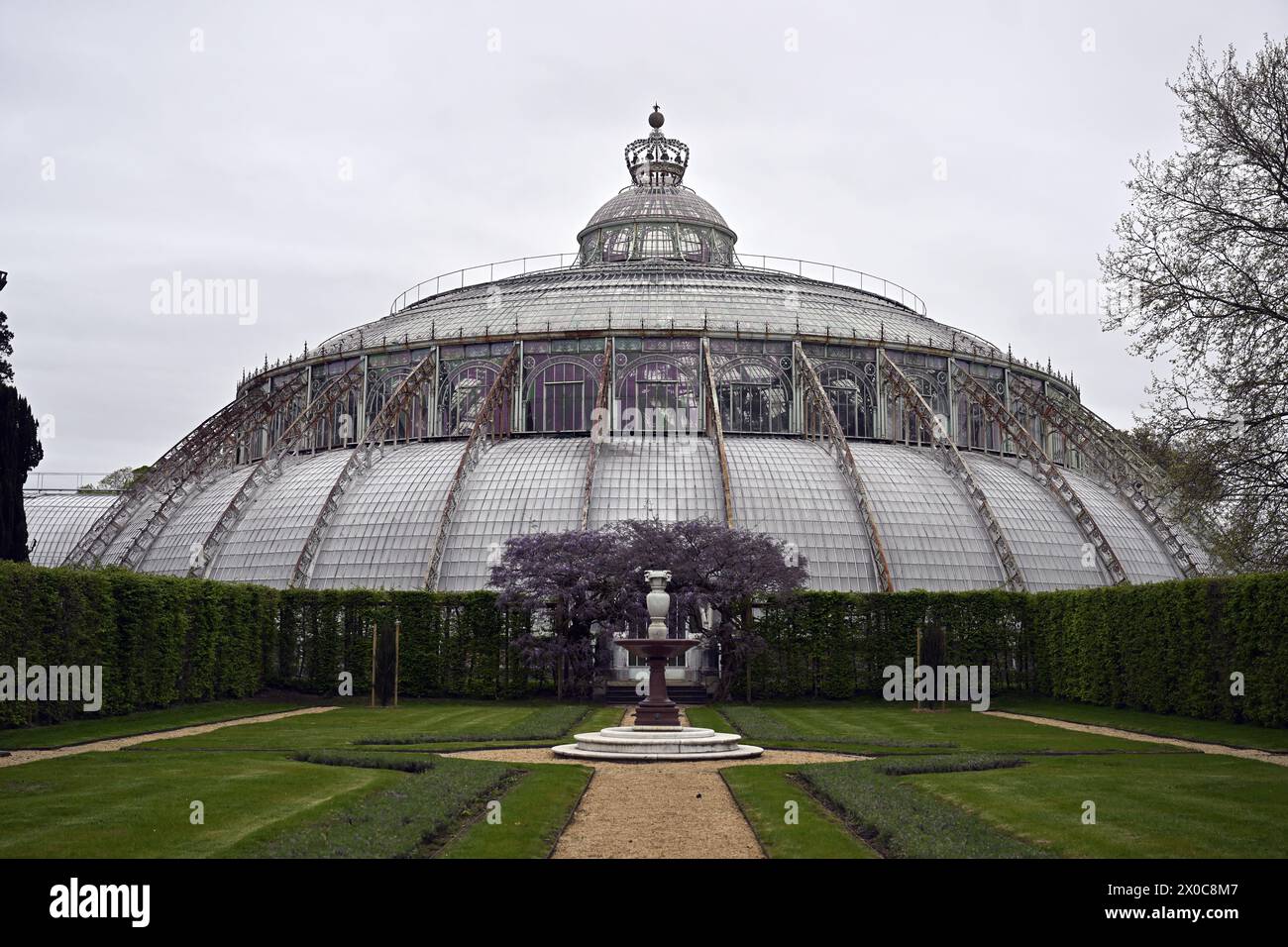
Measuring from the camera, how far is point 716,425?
52469 mm

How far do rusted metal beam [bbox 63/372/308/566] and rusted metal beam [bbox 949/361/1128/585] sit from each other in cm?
3343

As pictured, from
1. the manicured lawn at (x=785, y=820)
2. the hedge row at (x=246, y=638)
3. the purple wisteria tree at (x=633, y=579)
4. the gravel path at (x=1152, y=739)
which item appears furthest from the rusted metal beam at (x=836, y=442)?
the manicured lawn at (x=785, y=820)

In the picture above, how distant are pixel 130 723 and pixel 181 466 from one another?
95.9ft

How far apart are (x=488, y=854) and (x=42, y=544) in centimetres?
6187

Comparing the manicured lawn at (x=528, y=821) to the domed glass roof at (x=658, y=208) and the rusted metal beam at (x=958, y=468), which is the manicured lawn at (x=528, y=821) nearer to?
the rusted metal beam at (x=958, y=468)

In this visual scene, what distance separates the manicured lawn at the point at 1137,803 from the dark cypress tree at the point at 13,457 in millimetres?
27850

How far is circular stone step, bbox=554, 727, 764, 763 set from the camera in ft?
86.7

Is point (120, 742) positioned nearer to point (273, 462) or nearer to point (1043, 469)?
point (273, 462)

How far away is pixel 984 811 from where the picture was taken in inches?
721

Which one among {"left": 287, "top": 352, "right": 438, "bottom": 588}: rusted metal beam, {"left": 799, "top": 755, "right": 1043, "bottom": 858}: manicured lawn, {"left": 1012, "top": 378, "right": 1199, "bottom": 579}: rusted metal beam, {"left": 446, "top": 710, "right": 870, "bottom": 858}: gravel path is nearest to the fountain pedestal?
{"left": 446, "top": 710, "right": 870, "bottom": 858}: gravel path

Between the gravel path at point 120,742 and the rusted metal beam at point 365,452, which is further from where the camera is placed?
the rusted metal beam at point 365,452

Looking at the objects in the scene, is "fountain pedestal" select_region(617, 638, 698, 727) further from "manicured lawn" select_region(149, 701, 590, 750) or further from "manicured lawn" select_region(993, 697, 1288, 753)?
"manicured lawn" select_region(993, 697, 1288, 753)

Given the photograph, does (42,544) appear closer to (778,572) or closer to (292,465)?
(292,465)

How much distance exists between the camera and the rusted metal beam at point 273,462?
53500mm
